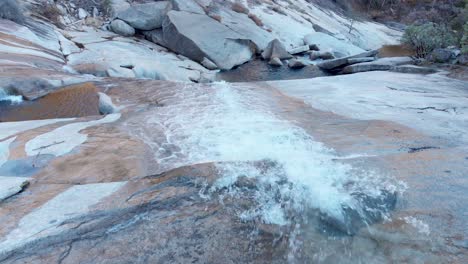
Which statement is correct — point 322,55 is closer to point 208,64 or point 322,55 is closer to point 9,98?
point 208,64

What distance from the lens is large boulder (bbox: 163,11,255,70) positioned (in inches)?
520

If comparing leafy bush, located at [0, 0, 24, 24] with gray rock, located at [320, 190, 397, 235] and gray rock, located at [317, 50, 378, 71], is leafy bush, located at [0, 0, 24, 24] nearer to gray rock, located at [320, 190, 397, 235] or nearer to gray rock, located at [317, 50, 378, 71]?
gray rock, located at [317, 50, 378, 71]

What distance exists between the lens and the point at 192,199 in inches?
140

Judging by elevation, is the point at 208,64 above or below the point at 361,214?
below

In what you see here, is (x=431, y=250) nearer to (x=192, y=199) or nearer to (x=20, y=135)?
(x=192, y=199)

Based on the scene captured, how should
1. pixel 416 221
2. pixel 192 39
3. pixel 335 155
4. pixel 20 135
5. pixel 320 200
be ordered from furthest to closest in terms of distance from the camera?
pixel 192 39
pixel 20 135
pixel 335 155
pixel 320 200
pixel 416 221

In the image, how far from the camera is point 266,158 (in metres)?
4.27

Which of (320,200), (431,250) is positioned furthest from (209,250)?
(431,250)

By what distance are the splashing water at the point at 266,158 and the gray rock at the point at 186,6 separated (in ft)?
32.1

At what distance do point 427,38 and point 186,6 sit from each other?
30.1 feet

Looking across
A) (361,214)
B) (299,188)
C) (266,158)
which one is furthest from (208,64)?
(361,214)

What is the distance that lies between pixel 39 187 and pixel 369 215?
3.22 metres

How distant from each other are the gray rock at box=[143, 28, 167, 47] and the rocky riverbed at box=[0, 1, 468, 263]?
5.63 metres

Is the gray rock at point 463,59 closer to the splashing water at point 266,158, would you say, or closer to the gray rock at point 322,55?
the gray rock at point 322,55
